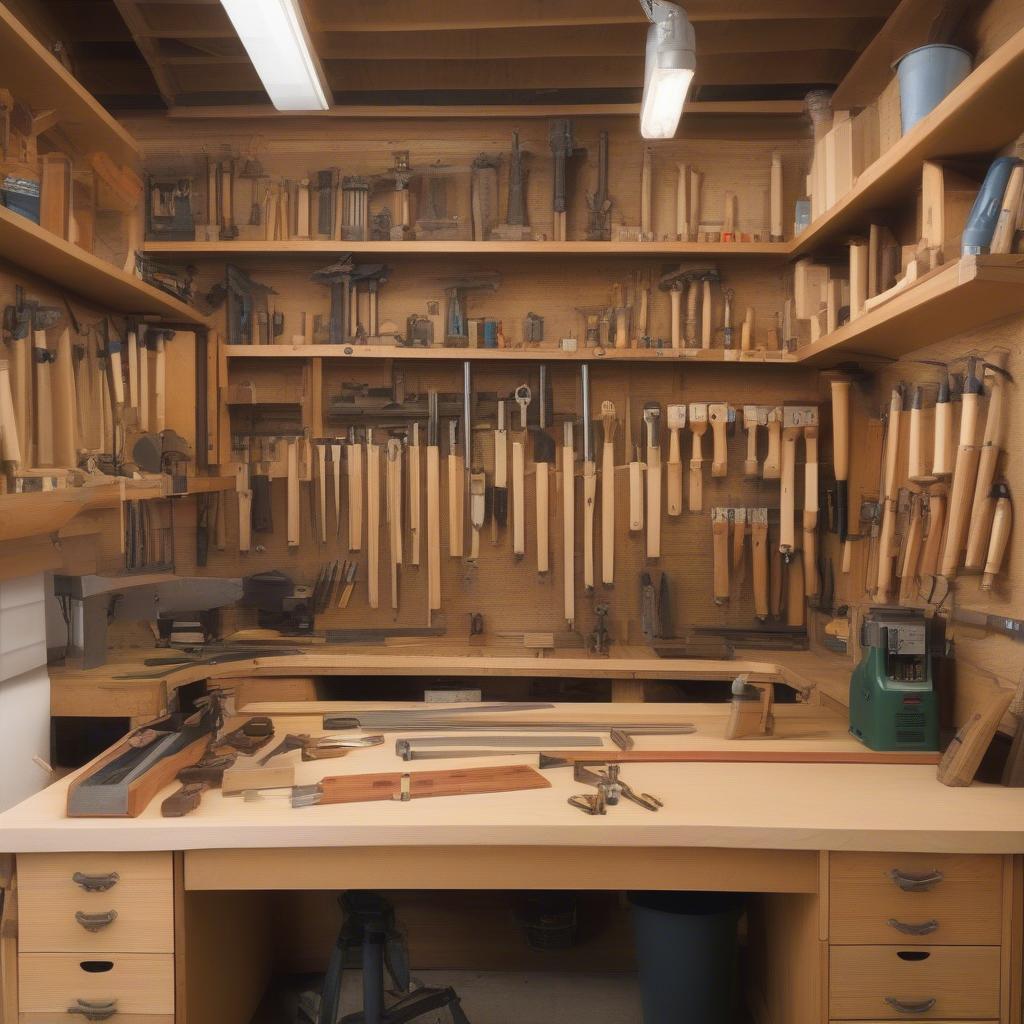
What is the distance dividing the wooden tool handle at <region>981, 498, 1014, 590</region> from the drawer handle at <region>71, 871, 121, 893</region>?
229 cm

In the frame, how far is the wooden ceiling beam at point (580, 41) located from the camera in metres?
3.62

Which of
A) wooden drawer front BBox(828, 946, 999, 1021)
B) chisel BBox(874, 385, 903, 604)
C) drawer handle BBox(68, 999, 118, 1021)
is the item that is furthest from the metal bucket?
drawer handle BBox(68, 999, 118, 1021)

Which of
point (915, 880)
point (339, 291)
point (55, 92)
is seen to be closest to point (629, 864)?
point (915, 880)

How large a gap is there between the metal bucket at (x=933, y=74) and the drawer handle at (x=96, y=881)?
9.25 ft

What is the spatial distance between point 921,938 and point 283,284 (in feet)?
12.0

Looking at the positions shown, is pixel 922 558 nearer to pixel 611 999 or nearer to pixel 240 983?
pixel 611 999

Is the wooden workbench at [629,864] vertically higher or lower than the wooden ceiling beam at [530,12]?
lower

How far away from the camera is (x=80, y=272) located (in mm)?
3039

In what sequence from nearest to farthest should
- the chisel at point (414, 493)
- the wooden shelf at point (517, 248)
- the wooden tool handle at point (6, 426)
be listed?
the wooden tool handle at point (6, 426) < the wooden shelf at point (517, 248) < the chisel at point (414, 493)

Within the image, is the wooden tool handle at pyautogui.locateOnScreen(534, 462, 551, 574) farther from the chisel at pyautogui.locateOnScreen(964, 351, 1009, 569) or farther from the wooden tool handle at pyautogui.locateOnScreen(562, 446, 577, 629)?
→ the chisel at pyautogui.locateOnScreen(964, 351, 1009, 569)

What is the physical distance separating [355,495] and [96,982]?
8.03ft

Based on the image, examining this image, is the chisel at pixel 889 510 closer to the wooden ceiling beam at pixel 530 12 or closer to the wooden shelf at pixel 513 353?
the wooden shelf at pixel 513 353

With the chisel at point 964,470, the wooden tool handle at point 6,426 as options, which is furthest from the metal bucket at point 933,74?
the wooden tool handle at point 6,426

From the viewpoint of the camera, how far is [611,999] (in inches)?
113
